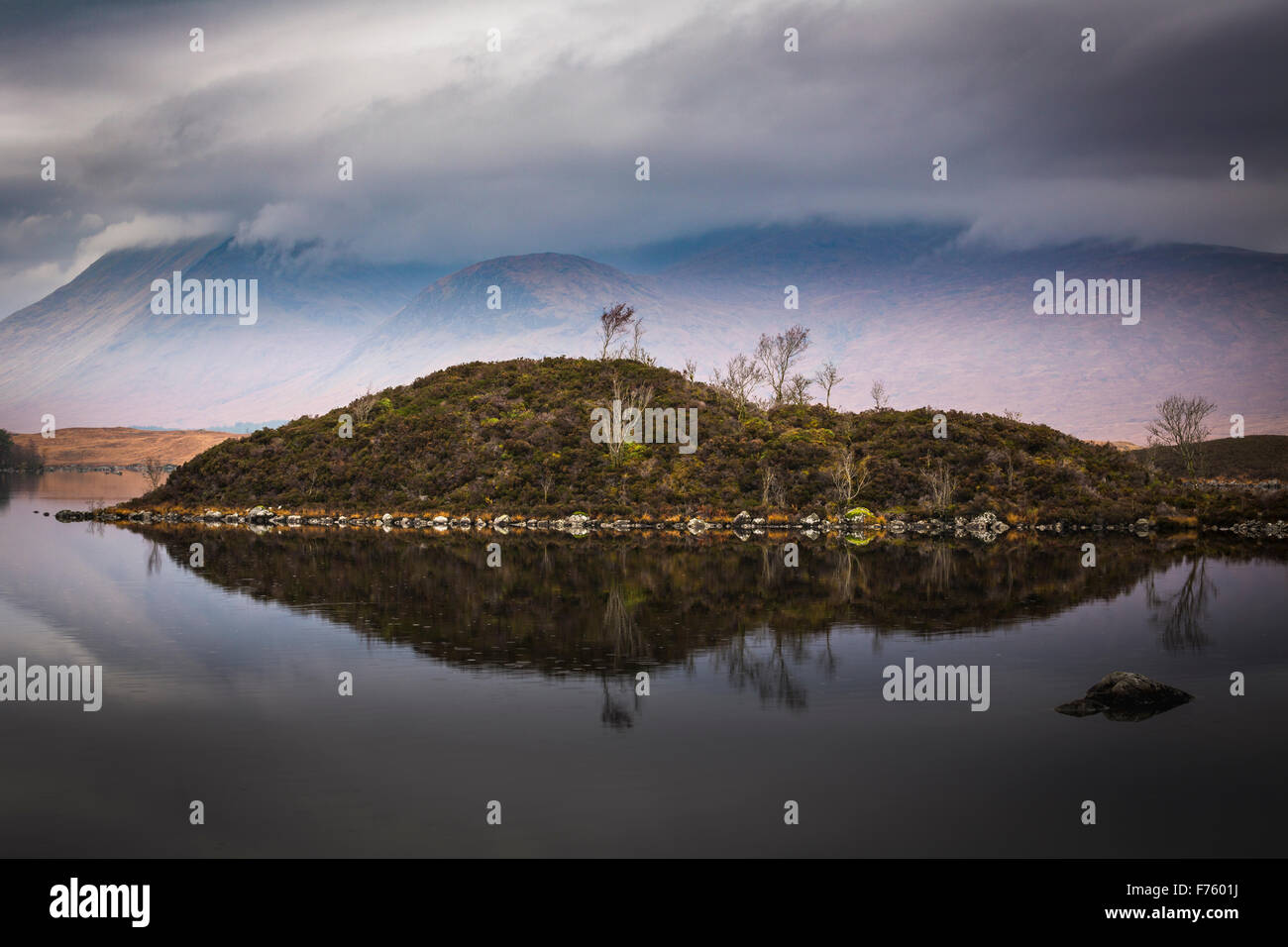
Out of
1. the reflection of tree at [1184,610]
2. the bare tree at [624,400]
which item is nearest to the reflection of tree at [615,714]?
the reflection of tree at [1184,610]

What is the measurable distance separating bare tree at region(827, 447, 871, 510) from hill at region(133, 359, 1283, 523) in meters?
0.24

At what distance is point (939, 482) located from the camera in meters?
72.8

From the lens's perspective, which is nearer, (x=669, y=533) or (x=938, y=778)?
(x=938, y=778)

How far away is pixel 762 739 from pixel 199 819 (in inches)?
314

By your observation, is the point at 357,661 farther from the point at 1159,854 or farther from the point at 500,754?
the point at 1159,854

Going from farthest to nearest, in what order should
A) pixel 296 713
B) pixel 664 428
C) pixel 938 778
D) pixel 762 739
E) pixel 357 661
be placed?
pixel 664 428, pixel 357 661, pixel 296 713, pixel 762 739, pixel 938 778

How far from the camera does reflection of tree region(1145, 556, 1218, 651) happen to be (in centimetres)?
2408

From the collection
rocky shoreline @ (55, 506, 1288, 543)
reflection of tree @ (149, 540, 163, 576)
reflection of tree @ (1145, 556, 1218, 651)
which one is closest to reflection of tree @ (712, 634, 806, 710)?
reflection of tree @ (1145, 556, 1218, 651)

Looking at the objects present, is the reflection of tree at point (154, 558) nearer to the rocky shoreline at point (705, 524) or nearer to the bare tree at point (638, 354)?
the rocky shoreline at point (705, 524)

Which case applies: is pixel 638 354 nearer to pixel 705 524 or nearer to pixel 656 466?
pixel 656 466

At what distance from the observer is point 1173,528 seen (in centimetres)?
6431

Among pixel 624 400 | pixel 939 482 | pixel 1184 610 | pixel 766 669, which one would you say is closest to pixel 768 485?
pixel 939 482
